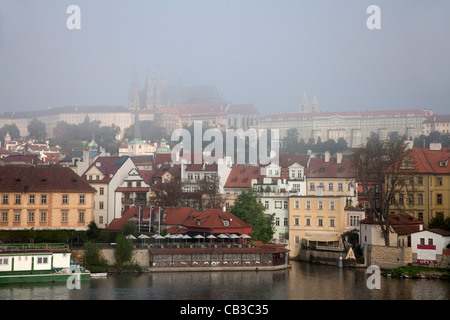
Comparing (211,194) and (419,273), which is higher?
(211,194)

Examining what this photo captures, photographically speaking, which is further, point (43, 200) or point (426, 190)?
point (426, 190)

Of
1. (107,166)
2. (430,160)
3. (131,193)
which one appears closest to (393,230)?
(430,160)

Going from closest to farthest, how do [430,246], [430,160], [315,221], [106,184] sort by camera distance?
[430,246]
[315,221]
[430,160]
[106,184]

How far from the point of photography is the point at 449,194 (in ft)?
201

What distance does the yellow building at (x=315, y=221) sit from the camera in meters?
60.7

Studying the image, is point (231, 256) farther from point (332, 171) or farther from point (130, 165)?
point (130, 165)

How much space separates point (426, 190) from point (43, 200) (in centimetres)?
3137

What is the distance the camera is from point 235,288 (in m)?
44.7

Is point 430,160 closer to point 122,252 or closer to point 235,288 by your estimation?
point 235,288

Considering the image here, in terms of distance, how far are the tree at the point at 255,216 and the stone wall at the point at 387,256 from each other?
29.0 ft

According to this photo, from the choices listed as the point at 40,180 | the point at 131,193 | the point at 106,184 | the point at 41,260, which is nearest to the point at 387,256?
the point at 41,260

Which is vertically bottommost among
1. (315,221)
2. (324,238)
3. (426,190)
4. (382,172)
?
(324,238)

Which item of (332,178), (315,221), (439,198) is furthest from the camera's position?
(332,178)

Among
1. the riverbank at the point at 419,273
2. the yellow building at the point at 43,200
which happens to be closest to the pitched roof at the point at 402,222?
the riverbank at the point at 419,273
